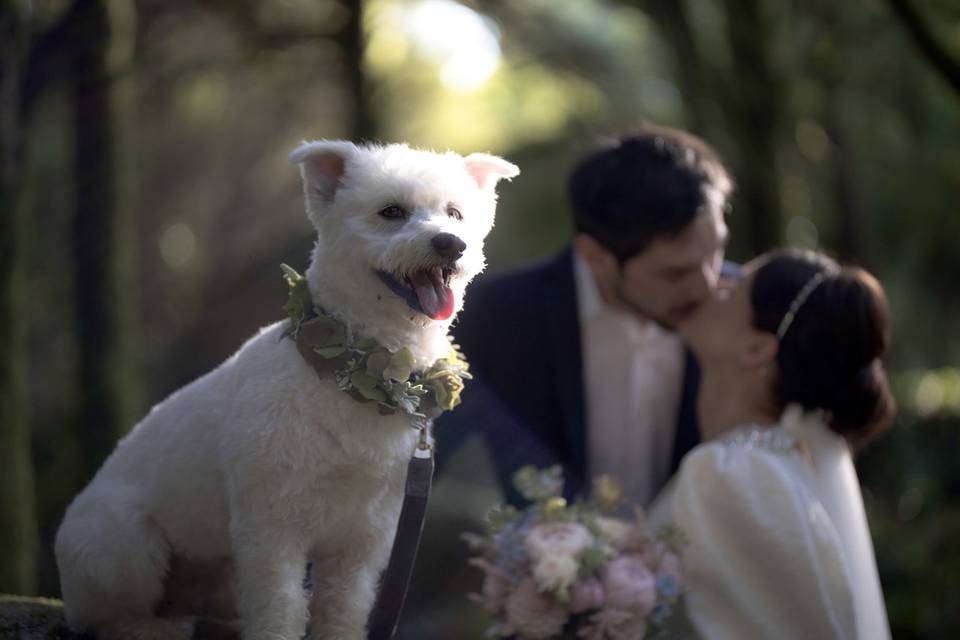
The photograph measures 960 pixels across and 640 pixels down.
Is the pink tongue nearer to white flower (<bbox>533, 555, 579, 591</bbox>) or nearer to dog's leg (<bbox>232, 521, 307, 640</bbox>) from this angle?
dog's leg (<bbox>232, 521, 307, 640</bbox>)

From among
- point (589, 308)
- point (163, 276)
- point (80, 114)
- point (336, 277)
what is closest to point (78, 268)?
point (80, 114)

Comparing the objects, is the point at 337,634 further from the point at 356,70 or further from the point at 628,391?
the point at 356,70

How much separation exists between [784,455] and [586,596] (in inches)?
50.1

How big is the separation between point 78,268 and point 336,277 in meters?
4.33

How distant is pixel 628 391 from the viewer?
5.70 metres

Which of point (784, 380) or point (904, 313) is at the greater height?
point (784, 380)

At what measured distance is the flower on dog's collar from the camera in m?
2.80

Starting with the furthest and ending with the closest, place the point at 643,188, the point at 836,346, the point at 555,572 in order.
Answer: the point at 643,188 → the point at 836,346 → the point at 555,572

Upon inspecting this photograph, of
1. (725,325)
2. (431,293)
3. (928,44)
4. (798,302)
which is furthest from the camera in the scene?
(928,44)

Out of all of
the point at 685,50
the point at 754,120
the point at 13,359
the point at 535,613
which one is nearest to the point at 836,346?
the point at 535,613

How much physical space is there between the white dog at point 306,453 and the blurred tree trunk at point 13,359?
198 centimetres

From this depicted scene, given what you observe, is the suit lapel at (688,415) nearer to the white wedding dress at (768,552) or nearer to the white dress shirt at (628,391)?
the white dress shirt at (628,391)

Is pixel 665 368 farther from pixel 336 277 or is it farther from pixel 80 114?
pixel 80 114

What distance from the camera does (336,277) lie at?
2904 millimetres
